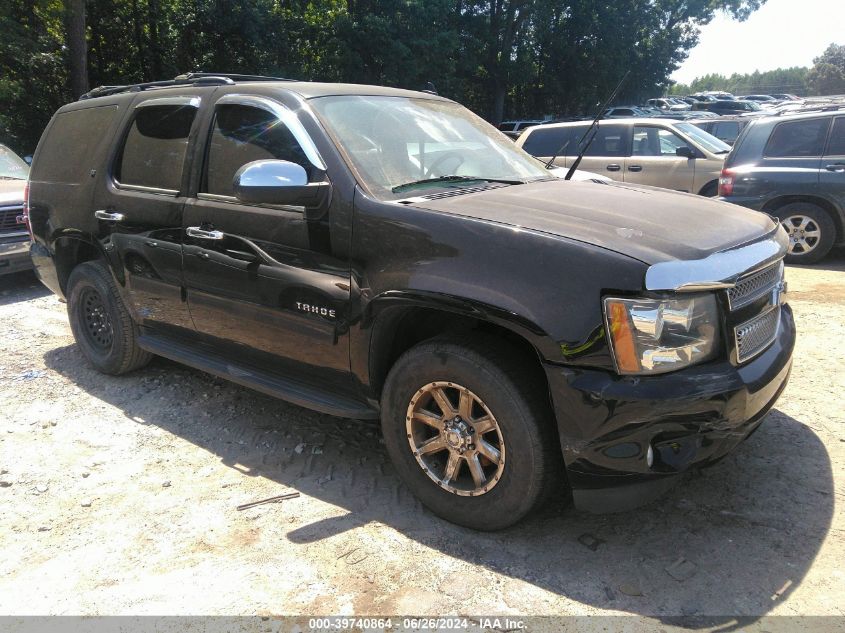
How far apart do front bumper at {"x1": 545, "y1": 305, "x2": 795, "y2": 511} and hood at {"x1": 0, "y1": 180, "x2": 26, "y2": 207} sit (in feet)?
23.6

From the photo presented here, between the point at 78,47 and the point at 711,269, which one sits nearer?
the point at 711,269

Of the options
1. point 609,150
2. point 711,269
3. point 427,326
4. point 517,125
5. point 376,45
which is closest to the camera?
point 711,269

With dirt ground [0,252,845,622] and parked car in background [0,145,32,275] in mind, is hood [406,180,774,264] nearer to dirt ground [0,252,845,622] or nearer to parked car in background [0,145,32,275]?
dirt ground [0,252,845,622]

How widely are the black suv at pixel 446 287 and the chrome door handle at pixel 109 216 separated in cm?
1

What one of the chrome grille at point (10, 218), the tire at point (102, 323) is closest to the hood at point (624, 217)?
the tire at point (102, 323)

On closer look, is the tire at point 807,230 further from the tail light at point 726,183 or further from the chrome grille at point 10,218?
the chrome grille at point 10,218

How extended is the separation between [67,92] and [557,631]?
19277mm

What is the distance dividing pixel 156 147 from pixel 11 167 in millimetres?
5755

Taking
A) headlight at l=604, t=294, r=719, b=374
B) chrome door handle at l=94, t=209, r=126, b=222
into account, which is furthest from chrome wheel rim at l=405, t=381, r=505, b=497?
chrome door handle at l=94, t=209, r=126, b=222

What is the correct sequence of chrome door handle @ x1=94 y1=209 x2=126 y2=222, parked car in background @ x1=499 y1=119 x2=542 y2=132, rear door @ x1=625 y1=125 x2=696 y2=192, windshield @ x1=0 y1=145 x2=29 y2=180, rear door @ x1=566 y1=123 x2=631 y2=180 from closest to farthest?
chrome door handle @ x1=94 y1=209 x2=126 y2=222
windshield @ x1=0 y1=145 x2=29 y2=180
rear door @ x1=625 y1=125 x2=696 y2=192
rear door @ x1=566 y1=123 x2=631 y2=180
parked car in background @ x1=499 y1=119 x2=542 y2=132

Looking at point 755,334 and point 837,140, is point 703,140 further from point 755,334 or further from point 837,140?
point 755,334

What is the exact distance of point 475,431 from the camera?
108 inches

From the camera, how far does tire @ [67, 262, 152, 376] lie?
4480 mm

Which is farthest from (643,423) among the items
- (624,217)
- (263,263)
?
(263,263)
